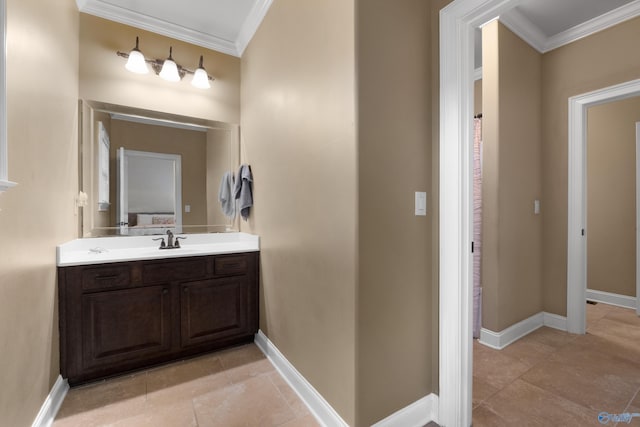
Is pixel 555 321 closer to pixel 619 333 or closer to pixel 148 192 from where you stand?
pixel 619 333

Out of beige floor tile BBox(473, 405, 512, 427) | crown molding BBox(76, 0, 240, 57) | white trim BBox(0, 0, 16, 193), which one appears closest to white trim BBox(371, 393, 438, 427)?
beige floor tile BBox(473, 405, 512, 427)

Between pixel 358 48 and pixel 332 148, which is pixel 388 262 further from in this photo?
pixel 358 48

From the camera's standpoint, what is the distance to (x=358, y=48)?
123cm

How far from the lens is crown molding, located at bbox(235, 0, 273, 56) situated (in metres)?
2.10

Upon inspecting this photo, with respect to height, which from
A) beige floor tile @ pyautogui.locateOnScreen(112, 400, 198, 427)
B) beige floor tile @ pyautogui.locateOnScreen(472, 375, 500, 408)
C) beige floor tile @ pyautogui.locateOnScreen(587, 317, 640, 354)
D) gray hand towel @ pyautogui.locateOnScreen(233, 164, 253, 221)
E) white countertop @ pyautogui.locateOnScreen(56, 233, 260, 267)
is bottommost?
beige floor tile @ pyautogui.locateOnScreen(112, 400, 198, 427)

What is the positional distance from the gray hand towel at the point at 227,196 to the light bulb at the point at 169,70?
899 millimetres

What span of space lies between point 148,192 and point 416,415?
8.27 feet

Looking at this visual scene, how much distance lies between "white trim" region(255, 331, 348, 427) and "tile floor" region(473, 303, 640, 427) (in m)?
0.77

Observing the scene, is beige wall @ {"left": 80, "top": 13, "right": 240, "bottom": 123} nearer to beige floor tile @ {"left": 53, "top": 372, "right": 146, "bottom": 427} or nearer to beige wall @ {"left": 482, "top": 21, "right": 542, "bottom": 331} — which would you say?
beige floor tile @ {"left": 53, "top": 372, "right": 146, "bottom": 427}

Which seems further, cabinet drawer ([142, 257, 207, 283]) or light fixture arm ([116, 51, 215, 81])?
light fixture arm ([116, 51, 215, 81])

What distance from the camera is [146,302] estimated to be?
1.95 metres

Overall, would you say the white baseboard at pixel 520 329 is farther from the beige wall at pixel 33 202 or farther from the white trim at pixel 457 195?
the beige wall at pixel 33 202

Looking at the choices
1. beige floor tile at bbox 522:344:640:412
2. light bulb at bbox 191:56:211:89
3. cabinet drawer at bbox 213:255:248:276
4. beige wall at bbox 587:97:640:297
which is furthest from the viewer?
beige wall at bbox 587:97:640:297

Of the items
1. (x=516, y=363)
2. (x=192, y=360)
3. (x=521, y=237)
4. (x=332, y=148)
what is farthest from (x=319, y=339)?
(x=521, y=237)
